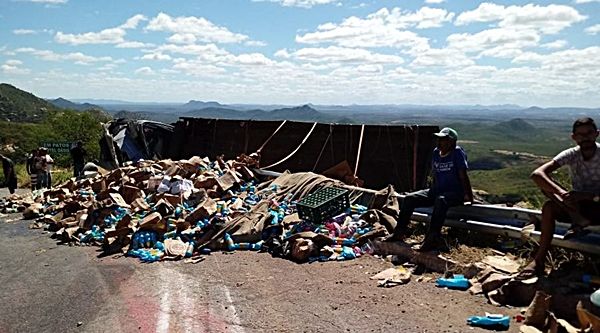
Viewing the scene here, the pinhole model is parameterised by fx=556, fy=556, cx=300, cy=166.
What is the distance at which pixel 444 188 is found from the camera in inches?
273

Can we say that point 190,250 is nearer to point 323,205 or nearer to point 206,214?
point 206,214

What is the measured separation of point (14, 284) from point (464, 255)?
5621 millimetres

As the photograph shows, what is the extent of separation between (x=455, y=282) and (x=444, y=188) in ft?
4.74

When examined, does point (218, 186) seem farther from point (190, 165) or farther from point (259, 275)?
point (259, 275)

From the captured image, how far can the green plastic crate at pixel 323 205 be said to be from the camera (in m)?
8.30

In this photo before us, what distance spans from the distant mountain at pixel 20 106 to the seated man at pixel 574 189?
306ft

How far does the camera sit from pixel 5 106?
10812cm

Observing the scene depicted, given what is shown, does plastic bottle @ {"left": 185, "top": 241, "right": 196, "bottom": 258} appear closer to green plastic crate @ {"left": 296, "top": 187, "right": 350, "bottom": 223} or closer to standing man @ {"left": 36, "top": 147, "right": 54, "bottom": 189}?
green plastic crate @ {"left": 296, "top": 187, "right": 350, "bottom": 223}

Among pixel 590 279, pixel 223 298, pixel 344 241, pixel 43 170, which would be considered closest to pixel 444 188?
pixel 344 241

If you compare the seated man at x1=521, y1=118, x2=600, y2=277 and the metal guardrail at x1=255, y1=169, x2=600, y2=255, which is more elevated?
the seated man at x1=521, y1=118, x2=600, y2=277

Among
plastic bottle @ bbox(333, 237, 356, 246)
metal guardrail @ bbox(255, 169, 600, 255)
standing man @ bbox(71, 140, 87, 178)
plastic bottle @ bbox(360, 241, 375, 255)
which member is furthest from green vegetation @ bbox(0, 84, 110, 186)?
metal guardrail @ bbox(255, 169, 600, 255)

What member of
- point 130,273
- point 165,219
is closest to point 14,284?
point 130,273

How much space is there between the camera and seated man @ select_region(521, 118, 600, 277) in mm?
5113

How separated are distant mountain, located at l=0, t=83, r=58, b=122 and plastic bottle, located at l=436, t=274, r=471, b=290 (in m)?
92.3
